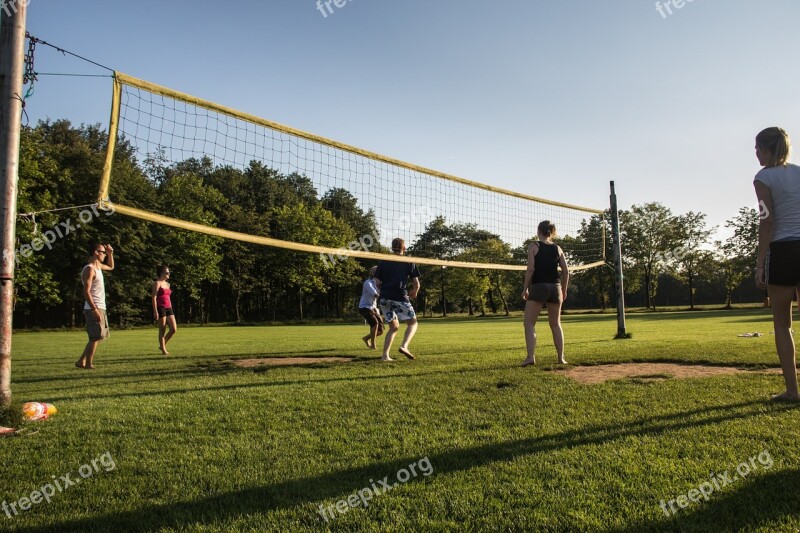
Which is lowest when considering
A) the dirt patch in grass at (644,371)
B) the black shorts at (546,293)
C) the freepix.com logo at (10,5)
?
the dirt patch in grass at (644,371)

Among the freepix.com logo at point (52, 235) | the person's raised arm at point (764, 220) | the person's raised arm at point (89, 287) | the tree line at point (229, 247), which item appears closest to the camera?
the person's raised arm at point (764, 220)

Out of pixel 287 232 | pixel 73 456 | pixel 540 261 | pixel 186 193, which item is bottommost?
pixel 73 456

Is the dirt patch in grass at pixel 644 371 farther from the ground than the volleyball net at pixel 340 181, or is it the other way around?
the volleyball net at pixel 340 181

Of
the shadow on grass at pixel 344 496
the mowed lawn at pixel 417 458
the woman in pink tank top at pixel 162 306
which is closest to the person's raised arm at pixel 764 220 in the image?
the mowed lawn at pixel 417 458

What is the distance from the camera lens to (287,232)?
4728cm

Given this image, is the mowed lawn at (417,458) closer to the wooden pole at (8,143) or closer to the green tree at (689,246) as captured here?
the wooden pole at (8,143)

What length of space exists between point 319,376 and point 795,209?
5.55 m

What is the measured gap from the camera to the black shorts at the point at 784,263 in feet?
14.2

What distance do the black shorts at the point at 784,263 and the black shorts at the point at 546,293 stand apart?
306 centimetres

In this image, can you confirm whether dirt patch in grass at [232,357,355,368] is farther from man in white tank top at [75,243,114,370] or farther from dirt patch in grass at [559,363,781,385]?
dirt patch in grass at [559,363,781,385]

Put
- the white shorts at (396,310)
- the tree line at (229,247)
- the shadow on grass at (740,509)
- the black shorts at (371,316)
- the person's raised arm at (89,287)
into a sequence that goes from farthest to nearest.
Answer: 1. the tree line at (229,247)
2. the black shorts at (371,316)
3. the white shorts at (396,310)
4. the person's raised arm at (89,287)
5. the shadow on grass at (740,509)

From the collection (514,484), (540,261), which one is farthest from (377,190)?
(514,484)

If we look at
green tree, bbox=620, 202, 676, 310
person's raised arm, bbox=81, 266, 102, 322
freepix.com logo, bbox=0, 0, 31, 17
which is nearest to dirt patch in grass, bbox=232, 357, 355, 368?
person's raised arm, bbox=81, 266, 102, 322

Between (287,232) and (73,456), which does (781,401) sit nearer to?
(73,456)
